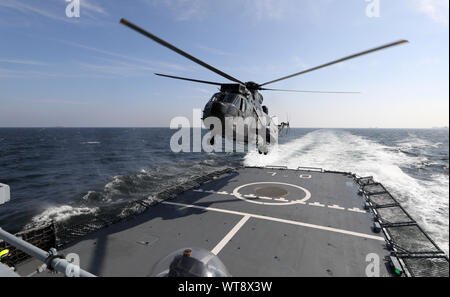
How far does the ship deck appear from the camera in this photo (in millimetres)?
7715

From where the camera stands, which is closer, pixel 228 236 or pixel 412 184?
pixel 228 236

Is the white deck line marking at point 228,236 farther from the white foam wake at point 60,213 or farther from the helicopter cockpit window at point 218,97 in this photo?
the white foam wake at point 60,213

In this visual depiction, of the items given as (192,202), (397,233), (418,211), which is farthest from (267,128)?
(418,211)

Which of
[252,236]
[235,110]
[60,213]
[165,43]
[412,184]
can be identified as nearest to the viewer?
[165,43]

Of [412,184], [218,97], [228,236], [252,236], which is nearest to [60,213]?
[218,97]

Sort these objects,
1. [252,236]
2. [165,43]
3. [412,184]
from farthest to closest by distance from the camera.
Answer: [412,184] < [252,236] < [165,43]

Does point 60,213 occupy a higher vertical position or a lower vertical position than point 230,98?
lower

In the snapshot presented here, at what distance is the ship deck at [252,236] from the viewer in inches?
304

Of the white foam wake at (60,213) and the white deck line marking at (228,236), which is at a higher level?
the white deck line marking at (228,236)

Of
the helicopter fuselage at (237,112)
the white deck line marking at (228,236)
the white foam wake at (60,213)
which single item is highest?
the helicopter fuselage at (237,112)

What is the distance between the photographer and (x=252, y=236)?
32.0 ft

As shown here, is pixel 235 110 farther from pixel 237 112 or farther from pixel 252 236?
pixel 252 236

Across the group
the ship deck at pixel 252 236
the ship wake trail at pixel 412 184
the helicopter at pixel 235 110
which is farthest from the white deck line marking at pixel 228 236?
the ship wake trail at pixel 412 184
